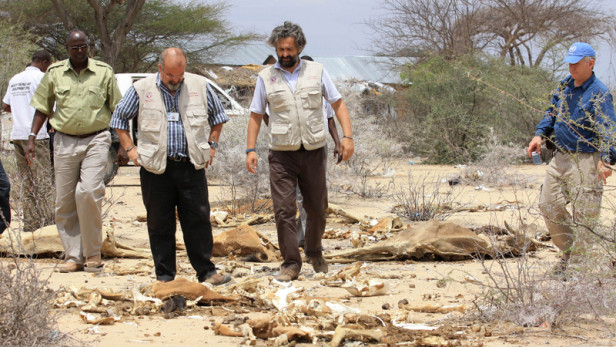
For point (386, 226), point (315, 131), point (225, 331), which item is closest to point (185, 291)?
point (225, 331)

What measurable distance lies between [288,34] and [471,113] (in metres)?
13.4

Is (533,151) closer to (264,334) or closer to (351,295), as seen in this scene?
(351,295)

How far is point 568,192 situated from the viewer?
5.08 m

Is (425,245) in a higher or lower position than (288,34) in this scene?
lower

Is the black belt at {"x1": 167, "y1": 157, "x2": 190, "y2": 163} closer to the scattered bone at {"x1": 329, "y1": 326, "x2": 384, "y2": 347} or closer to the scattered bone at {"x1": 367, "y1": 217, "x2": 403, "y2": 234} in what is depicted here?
the scattered bone at {"x1": 329, "y1": 326, "x2": 384, "y2": 347}

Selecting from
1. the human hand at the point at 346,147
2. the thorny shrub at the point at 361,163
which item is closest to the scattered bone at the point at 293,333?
the human hand at the point at 346,147

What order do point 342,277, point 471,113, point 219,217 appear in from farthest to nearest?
point 471,113
point 219,217
point 342,277

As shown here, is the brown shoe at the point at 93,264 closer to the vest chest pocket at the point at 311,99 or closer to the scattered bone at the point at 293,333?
the vest chest pocket at the point at 311,99

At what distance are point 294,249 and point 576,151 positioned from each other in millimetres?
2001

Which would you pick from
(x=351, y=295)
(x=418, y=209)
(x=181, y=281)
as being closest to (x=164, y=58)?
(x=181, y=281)

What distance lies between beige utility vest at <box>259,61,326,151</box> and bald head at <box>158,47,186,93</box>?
69 centimetres

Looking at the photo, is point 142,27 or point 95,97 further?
point 142,27

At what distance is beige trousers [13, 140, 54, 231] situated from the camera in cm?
711

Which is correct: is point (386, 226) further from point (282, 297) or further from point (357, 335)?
point (357, 335)
